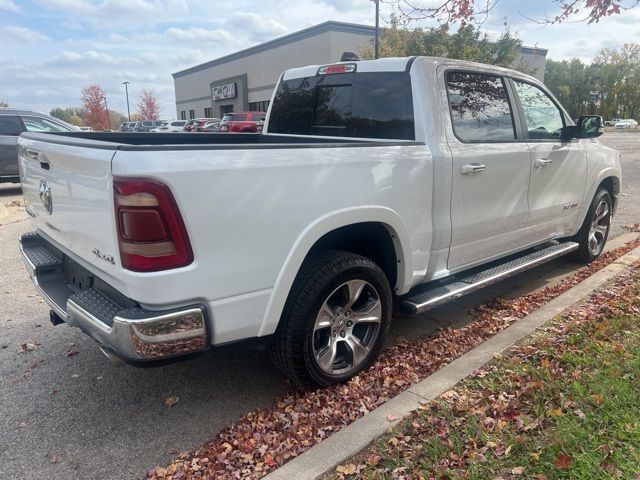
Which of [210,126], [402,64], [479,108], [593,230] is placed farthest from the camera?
[210,126]

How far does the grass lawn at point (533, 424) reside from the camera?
91.7 inches

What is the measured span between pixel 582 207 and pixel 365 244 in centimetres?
307

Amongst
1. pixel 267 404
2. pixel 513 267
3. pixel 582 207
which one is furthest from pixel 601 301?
pixel 267 404

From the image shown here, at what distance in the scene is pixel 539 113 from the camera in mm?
4691

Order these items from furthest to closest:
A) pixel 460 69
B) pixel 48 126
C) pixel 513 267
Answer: pixel 48 126 < pixel 513 267 < pixel 460 69

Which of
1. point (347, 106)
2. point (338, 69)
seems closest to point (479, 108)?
point (347, 106)

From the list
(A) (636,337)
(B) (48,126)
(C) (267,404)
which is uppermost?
(B) (48,126)

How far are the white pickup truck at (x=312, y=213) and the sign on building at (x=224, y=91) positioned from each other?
40.6 metres

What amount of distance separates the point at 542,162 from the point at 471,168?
1.16 metres

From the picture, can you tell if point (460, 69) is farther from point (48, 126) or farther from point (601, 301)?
point (48, 126)

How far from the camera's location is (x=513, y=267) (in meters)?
4.33

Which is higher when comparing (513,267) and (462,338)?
(513,267)

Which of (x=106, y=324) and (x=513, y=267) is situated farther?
(x=513, y=267)

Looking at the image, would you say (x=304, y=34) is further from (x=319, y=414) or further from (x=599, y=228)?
(x=319, y=414)
